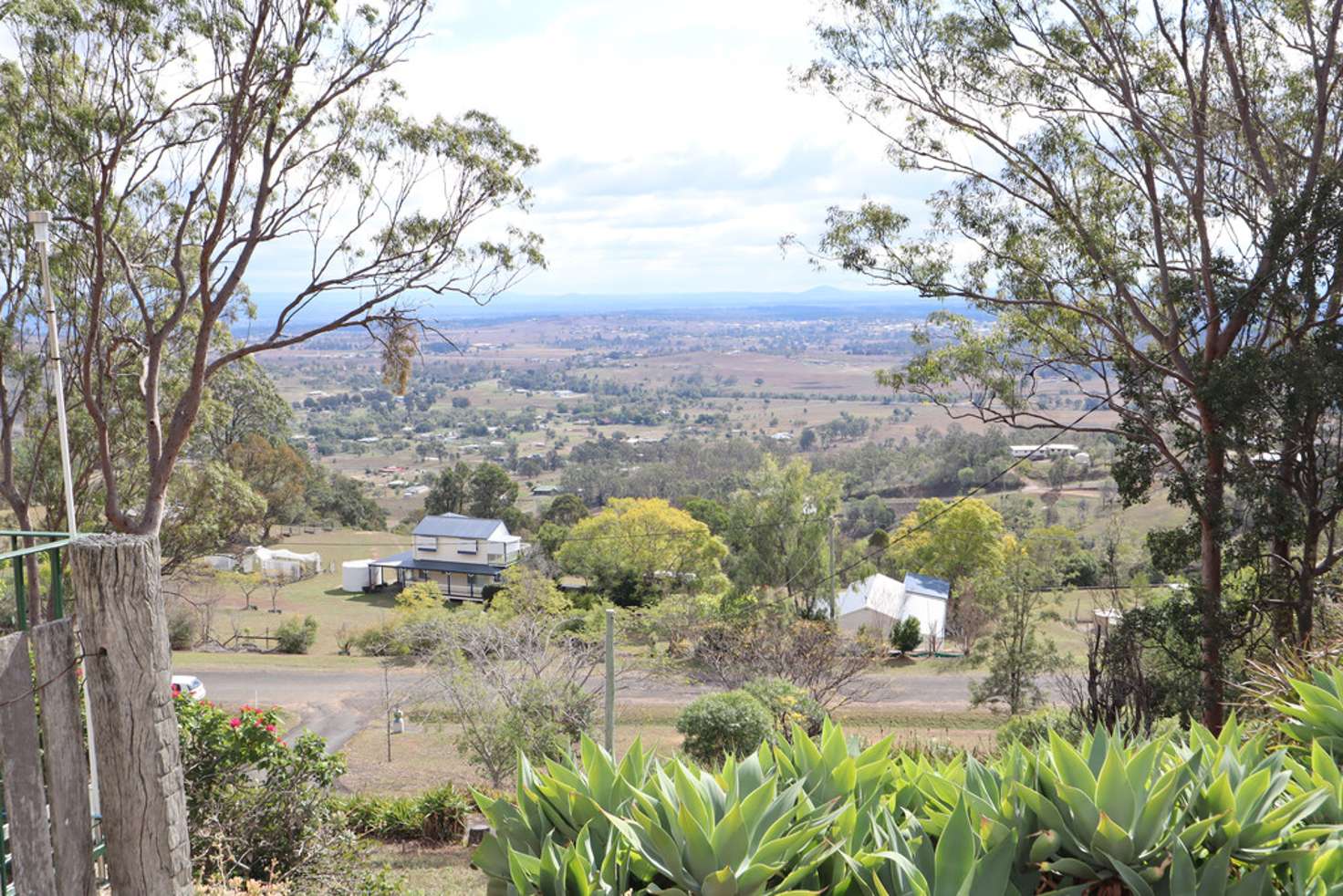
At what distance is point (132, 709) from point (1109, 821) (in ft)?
9.55

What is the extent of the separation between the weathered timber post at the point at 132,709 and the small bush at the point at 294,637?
27490 millimetres

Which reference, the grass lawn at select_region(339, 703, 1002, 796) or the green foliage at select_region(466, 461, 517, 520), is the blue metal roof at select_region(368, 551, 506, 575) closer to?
the green foliage at select_region(466, 461, 517, 520)

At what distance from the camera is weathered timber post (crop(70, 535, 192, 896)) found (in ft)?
10.7

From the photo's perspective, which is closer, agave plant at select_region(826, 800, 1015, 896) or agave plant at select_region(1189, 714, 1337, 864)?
agave plant at select_region(826, 800, 1015, 896)

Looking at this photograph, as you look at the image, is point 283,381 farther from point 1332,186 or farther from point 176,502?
point 1332,186

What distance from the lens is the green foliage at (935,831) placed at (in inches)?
84.9

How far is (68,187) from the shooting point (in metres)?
11.3

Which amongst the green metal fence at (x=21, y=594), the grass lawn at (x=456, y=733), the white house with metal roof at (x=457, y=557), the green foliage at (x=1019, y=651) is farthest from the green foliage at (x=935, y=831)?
the white house with metal roof at (x=457, y=557)

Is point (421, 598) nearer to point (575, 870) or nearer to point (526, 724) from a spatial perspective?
point (526, 724)

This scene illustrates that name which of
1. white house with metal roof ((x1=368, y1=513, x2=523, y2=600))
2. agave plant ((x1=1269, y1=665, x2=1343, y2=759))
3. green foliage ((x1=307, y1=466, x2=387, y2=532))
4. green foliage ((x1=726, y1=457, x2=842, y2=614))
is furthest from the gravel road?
green foliage ((x1=307, y1=466, x2=387, y2=532))

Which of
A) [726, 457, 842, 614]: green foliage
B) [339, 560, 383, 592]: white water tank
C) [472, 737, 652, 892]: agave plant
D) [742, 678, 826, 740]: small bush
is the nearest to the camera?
[472, 737, 652, 892]: agave plant

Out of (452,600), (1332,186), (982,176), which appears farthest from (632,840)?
(452,600)

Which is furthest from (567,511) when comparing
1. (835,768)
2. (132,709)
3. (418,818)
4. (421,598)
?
(835,768)

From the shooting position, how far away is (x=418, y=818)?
12.0 meters
